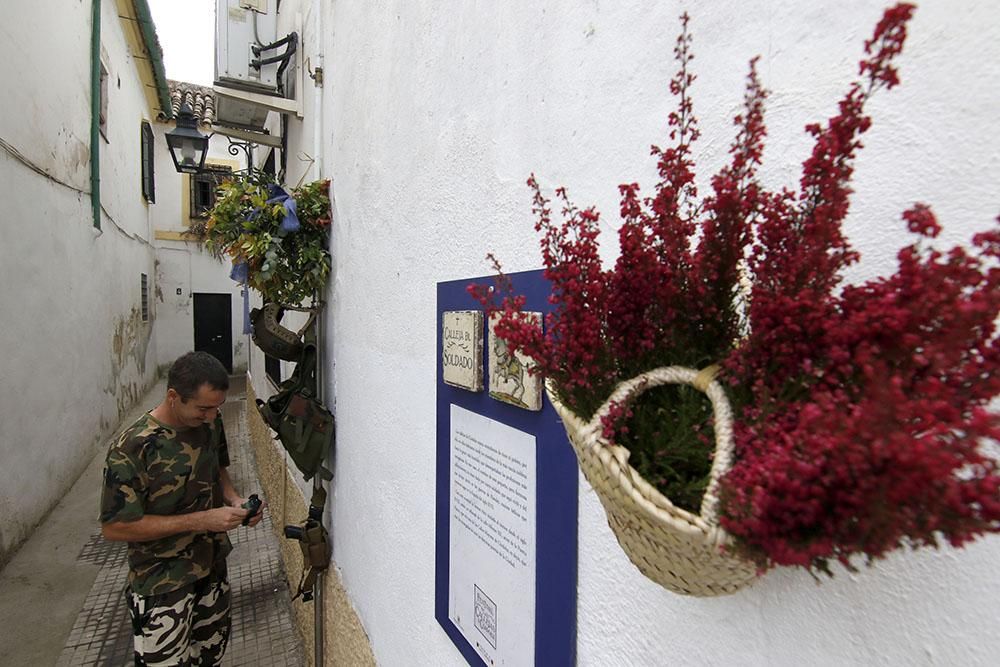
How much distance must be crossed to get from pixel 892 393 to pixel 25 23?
6.85 metres

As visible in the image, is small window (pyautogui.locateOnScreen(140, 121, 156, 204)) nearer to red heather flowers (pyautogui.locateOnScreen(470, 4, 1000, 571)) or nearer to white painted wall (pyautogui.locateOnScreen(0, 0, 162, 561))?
white painted wall (pyautogui.locateOnScreen(0, 0, 162, 561))

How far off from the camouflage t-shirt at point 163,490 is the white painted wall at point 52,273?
9.07ft

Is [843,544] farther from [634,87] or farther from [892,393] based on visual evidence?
[634,87]

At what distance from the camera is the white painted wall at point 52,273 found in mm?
4473

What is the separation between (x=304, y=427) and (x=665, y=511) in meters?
2.86

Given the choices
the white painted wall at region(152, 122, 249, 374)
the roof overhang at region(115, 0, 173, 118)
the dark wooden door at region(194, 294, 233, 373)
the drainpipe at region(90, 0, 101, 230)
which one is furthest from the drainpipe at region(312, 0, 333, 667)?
the dark wooden door at region(194, 294, 233, 373)

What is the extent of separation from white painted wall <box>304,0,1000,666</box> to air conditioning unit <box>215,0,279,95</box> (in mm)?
1958

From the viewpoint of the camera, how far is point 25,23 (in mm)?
4801

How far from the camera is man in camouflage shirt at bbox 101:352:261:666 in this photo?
2393mm

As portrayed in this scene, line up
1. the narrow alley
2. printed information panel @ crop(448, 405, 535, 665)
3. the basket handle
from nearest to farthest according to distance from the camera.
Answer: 1. the basket handle
2. printed information panel @ crop(448, 405, 535, 665)
3. the narrow alley

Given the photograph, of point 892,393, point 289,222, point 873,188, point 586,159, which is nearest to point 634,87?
point 586,159

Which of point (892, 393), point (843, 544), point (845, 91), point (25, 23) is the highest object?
point (25, 23)

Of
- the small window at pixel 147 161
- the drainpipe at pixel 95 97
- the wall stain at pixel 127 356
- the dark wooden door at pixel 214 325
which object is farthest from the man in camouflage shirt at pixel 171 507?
the dark wooden door at pixel 214 325

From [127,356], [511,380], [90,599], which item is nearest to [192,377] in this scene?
[511,380]
